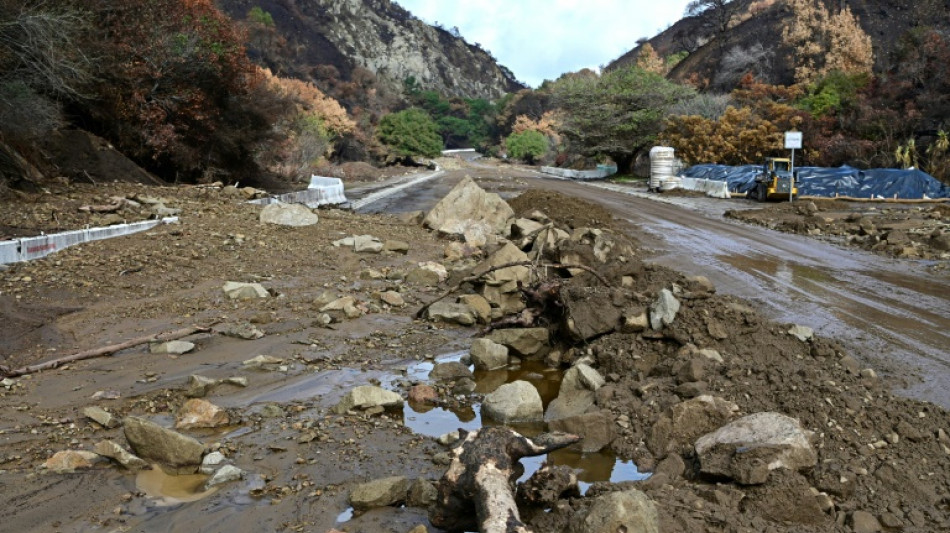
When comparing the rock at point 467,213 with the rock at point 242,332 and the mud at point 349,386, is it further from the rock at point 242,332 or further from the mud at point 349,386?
the rock at point 242,332

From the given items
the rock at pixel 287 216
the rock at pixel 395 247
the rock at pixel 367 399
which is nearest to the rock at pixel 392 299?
the rock at pixel 367 399

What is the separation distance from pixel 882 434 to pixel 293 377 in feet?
17.6

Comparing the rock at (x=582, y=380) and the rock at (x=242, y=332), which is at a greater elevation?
the rock at (x=242, y=332)

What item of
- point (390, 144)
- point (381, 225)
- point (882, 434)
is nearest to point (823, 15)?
point (390, 144)

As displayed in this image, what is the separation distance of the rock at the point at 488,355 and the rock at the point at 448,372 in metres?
0.32

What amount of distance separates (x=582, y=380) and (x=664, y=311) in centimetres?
140

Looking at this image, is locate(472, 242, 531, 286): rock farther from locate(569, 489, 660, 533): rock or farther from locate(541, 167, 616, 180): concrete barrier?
locate(541, 167, 616, 180): concrete barrier

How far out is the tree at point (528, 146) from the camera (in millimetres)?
95875

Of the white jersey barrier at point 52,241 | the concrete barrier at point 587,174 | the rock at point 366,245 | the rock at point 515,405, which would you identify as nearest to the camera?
the rock at point 515,405

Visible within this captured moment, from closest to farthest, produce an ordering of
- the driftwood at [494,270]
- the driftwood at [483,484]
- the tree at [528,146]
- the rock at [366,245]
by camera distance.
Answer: the driftwood at [483,484] → the driftwood at [494,270] → the rock at [366,245] → the tree at [528,146]

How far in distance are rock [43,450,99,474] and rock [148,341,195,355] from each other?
2811 mm

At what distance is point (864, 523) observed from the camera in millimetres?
4566

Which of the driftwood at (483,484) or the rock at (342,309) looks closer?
the driftwood at (483,484)

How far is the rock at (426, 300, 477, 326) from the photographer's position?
10.4 metres
